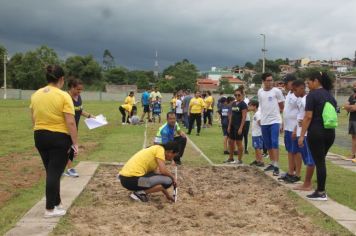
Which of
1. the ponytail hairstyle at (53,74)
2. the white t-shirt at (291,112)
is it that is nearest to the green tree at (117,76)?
the white t-shirt at (291,112)

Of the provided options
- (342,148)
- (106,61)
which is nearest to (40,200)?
(342,148)

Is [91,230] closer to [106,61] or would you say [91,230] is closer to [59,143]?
[59,143]

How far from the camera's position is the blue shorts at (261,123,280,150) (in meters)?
10.1

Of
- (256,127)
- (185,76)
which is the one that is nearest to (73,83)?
(256,127)

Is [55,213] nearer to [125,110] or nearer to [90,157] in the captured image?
[90,157]

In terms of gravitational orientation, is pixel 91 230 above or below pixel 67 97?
below

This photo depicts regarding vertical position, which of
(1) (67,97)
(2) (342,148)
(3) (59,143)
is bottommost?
(2) (342,148)

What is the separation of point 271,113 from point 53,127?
495 centimetres

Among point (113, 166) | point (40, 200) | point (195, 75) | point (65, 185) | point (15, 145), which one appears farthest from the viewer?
point (195, 75)

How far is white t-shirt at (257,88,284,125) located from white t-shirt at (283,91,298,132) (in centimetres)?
54

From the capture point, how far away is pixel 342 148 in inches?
671

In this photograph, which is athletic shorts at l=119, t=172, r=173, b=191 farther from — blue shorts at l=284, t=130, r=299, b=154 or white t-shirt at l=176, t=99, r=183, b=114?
white t-shirt at l=176, t=99, r=183, b=114

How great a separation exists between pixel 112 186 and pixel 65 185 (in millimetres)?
805

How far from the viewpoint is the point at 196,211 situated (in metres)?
7.24
